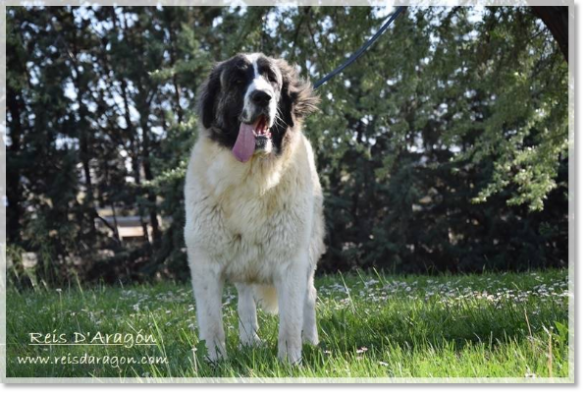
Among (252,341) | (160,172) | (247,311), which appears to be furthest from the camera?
(160,172)

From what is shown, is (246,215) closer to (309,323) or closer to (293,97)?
(293,97)

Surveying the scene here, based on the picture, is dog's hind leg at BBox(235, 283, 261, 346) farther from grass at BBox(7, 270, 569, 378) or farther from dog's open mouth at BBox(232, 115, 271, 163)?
dog's open mouth at BBox(232, 115, 271, 163)

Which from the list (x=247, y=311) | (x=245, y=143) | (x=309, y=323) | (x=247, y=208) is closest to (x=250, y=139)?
(x=245, y=143)

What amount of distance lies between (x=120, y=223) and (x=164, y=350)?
8.80 m

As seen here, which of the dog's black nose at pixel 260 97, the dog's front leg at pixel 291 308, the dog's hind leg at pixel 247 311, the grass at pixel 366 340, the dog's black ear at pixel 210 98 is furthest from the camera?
the dog's hind leg at pixel 247 311

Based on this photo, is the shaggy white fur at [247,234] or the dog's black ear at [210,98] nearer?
the shaggy white fur at [247,234]

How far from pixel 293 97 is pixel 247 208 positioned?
2.55 ft

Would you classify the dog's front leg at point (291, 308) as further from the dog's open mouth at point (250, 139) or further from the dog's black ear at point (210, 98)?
the dog's black ear at point (210, 98)

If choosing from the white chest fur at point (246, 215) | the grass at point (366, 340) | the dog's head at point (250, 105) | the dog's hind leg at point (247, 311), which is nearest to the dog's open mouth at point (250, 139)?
the dog's head at point (250, 105)

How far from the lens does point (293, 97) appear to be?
3.74 meters

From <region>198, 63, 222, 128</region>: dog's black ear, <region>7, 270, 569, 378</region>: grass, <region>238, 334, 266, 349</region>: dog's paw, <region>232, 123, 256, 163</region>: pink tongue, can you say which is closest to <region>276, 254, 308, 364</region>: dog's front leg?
<region>7, 270, 569, 378</region>: grass

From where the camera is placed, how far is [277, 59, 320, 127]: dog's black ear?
146 inches

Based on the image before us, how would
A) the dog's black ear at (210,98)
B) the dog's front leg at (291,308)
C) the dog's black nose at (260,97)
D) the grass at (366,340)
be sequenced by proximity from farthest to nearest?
the dog's black ear at (210,98)
the dog's front leg at (291,308)
the dog's black nose at (260,97)
the grass at (366,340)

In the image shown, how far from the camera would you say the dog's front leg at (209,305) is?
3.43 m
